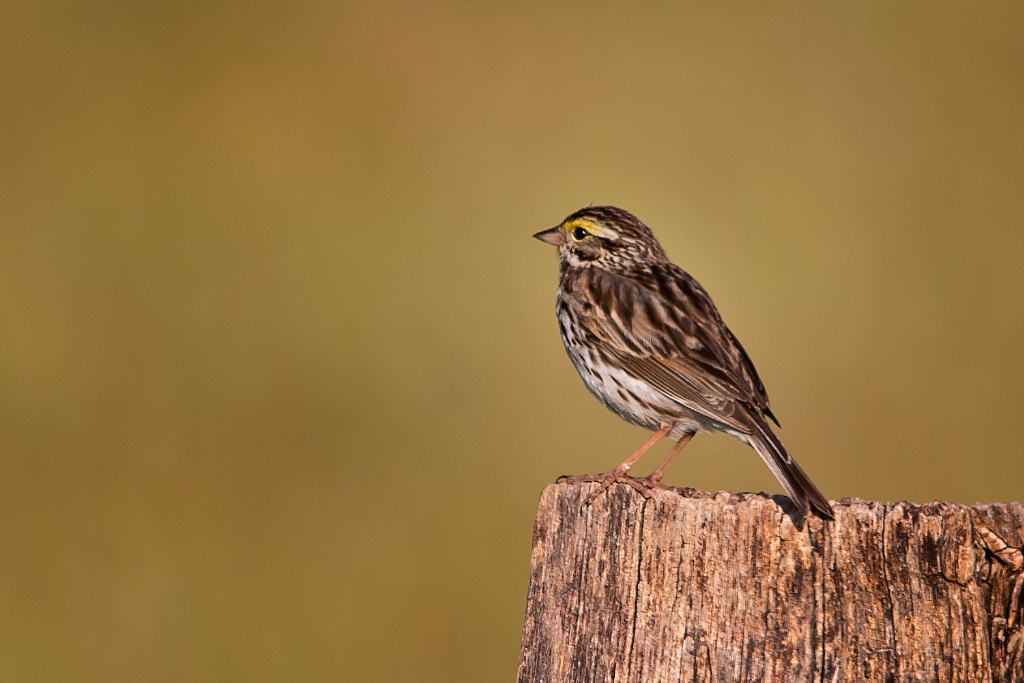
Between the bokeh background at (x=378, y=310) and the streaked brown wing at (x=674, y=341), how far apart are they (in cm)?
314

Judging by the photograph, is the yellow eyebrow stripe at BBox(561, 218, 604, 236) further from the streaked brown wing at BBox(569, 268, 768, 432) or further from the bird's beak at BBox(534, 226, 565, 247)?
the streaked brown wing at BBox(569, 268, 768, 432)

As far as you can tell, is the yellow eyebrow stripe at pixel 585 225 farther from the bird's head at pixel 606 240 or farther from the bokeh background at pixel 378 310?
the bokeh background at pixel 378 310

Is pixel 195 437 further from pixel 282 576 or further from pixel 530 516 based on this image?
pixel 530 516

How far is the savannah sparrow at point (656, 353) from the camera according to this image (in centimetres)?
529

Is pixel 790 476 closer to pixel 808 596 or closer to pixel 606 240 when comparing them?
pixel 808 596

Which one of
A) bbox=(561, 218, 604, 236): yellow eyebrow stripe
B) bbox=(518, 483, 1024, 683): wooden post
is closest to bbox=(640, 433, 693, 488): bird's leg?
bbox=(518, 483, 1024, 683): wooden post

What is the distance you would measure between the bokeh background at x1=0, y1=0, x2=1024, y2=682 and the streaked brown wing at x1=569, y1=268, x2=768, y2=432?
314cm

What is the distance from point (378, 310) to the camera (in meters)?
10.1

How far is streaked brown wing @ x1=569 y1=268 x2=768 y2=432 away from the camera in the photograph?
5.33 m

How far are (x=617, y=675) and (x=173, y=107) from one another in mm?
8800

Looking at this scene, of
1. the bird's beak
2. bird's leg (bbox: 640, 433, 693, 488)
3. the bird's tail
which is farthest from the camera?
the bird's beak

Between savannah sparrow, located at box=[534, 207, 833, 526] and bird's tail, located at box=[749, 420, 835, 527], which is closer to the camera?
bird's tail, located at box=[749, 420, 835, 527]

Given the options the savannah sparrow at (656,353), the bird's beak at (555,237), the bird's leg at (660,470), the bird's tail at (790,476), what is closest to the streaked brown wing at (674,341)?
the savannah sparrow at (656,353)

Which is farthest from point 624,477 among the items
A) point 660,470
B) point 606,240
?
point 606,240
